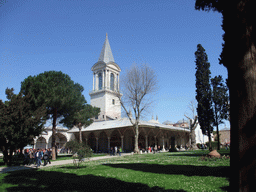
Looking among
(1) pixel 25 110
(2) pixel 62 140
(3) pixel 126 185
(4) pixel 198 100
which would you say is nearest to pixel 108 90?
(2) pixel 62 140

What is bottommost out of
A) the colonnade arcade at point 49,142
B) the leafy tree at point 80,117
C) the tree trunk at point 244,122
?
the colonnade arcade at point 49,142

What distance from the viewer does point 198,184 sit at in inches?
253

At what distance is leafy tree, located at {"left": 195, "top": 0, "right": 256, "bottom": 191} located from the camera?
2.40 metres

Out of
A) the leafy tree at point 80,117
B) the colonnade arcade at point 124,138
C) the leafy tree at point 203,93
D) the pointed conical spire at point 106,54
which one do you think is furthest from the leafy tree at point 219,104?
the pointed conical spire at point 106,54

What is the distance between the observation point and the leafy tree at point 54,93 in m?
21.6

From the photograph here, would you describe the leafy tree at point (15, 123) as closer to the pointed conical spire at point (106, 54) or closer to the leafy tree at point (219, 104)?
the leafy tree at point (219, 104)

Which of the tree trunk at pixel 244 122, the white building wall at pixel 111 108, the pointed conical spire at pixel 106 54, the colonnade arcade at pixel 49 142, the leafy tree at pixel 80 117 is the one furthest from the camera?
the pointed conical spire at pixel 106 54

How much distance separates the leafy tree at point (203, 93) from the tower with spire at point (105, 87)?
68.7 feet

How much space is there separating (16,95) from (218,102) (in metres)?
27.0

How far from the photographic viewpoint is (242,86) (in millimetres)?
2562

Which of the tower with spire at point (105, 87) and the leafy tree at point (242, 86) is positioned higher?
the tower with spire at point (105, 87)

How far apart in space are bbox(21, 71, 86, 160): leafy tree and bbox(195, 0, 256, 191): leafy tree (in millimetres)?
20560

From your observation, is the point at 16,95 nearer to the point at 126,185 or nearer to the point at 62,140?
the point at 126,185

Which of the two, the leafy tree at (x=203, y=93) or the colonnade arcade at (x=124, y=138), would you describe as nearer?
the leafy tree at (x=203, y=93)
